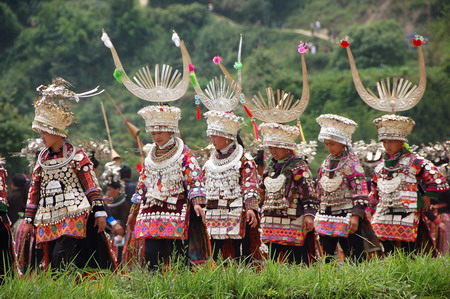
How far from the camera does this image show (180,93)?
970cm

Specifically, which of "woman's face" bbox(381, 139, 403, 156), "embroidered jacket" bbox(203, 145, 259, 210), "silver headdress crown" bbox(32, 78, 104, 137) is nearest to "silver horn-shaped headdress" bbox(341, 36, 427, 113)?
"woman's face" bbox(381, 139, 403, 156)

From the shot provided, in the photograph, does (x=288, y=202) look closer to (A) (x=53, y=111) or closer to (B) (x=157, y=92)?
(B) (x=157, y=92)

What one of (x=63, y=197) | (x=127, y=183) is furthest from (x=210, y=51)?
(x=63, y=197)

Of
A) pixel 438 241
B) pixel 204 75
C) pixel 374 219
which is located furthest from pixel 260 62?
pixel 374 219

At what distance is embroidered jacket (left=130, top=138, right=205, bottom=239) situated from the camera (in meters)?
9.10

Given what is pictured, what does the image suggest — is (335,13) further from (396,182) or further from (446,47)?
(396,182)

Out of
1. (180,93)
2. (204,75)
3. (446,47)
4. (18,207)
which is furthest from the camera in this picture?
(204,75)

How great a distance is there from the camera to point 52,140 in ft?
28.5

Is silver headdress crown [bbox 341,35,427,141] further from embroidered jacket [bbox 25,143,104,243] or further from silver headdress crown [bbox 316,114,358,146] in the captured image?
embroidered jacket [bbox 25,143,104,243]

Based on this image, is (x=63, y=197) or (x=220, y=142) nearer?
(x=63, y=197)

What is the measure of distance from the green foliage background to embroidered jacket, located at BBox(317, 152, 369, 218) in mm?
18113

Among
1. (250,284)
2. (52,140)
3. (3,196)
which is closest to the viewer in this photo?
(250,284)

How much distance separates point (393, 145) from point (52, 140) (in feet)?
13.0

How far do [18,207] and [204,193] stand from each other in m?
3.83
